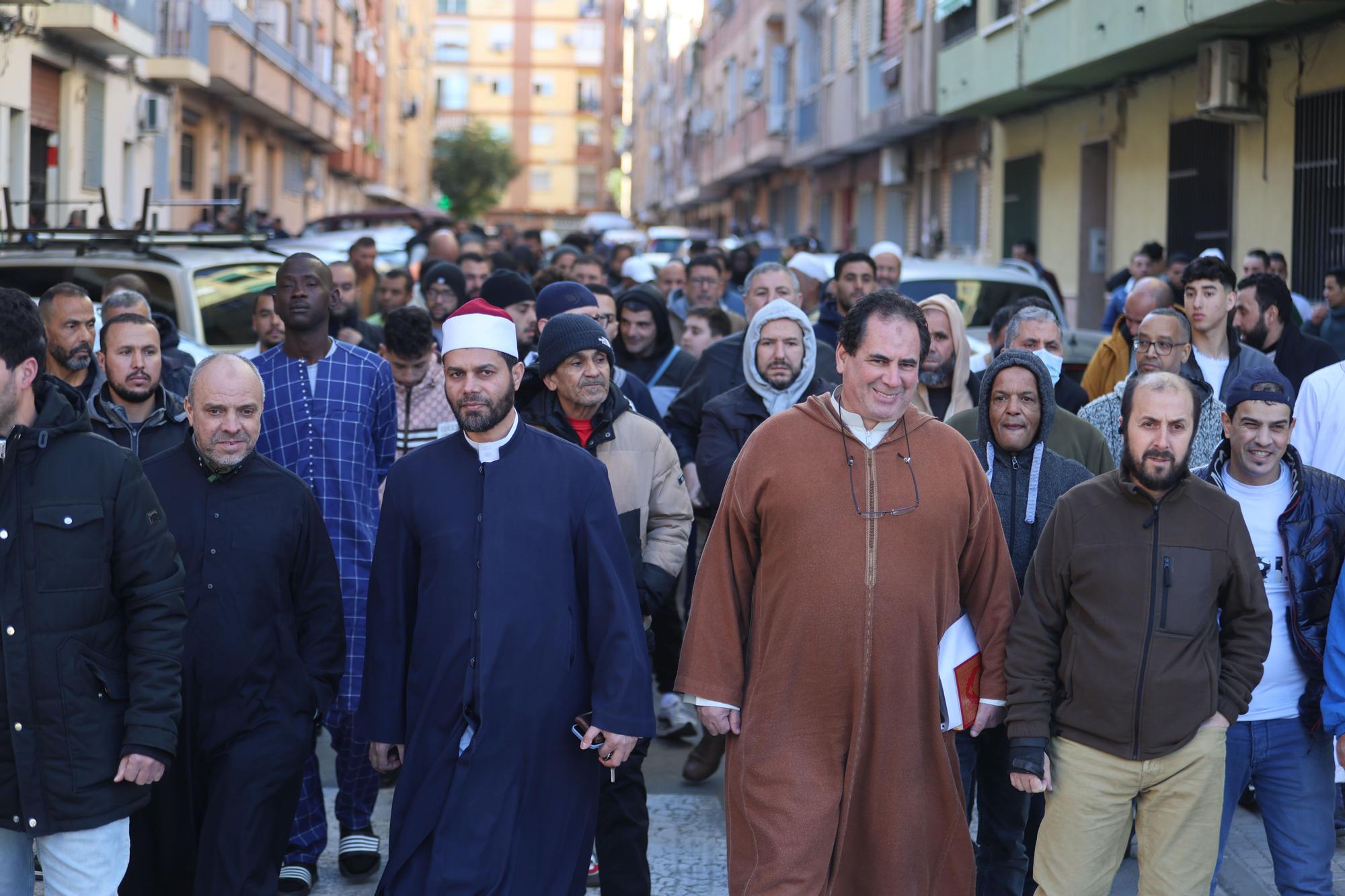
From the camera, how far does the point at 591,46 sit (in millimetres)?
86062

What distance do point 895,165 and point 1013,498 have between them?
22927 millimetres

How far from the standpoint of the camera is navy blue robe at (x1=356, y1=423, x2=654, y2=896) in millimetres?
4602

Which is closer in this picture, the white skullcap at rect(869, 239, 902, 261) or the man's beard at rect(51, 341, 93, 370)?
the man's beard at rect(51, 341, 93, 370)

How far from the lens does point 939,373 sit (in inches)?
284

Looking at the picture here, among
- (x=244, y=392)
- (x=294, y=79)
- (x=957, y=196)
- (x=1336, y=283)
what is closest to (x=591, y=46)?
(x=294, y=79)

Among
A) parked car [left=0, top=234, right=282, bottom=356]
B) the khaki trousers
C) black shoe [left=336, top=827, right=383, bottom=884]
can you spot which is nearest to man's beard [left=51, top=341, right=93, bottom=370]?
black shoe [left=336, top=827, right=383, bottom=884]

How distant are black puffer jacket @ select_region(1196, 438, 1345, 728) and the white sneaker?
3.48m

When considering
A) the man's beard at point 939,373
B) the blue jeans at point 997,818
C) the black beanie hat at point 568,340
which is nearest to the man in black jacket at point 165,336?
the black beanie hat at point 568,340

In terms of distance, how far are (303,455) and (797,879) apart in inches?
103

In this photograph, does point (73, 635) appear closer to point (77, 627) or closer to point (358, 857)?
point (77, 627)

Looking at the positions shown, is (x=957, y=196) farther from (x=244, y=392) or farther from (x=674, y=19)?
(x=674, y=19)

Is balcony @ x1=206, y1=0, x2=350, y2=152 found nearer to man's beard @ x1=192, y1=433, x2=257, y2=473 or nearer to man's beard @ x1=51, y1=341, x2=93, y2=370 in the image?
man's beard @ x1=51, y1=341, x2=93, y2=370

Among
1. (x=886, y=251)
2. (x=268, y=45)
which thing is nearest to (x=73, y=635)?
(x=886, y=251)

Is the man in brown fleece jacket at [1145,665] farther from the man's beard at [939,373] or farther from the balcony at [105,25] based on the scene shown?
the balcony at [105,25]
